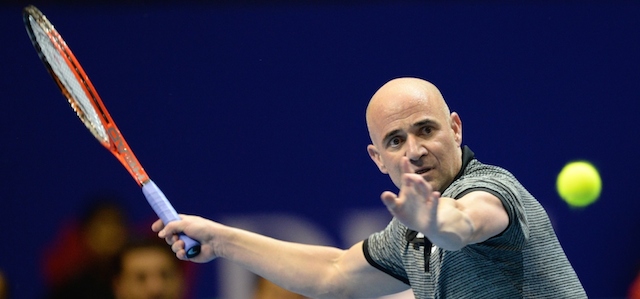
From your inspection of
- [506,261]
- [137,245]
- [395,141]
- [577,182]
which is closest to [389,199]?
[506,261]

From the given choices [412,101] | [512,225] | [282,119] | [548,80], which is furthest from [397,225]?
[548,80]

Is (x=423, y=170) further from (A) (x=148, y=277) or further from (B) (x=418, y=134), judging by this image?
(A) (x=148, y=277)

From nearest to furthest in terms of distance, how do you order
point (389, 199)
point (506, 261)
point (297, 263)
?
point (389, 199)
point (506, 261)
point (297, 263)

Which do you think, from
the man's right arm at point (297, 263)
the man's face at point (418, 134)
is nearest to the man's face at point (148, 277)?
the man's right arm at point (297, 263)

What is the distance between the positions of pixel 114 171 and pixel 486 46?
2254 mm

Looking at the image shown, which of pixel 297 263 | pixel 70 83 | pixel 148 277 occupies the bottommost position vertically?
pixel 297 263

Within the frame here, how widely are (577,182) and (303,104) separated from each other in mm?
1633

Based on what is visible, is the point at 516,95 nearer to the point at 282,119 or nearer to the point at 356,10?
the point at 356,10

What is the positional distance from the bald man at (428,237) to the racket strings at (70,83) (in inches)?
22.0

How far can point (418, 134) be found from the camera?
10.9ft

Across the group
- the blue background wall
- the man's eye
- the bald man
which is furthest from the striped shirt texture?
the blue background wall

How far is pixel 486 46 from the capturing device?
518 centimetres

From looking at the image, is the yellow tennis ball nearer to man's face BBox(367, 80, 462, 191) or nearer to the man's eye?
man's face BBox(367, 80, 462, 191)

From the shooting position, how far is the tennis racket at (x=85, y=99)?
3539 mm
